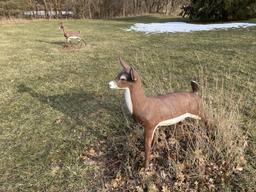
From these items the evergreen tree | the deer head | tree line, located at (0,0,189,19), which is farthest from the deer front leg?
tree line, located at (0,0,189,19)

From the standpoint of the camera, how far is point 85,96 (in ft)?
17.4

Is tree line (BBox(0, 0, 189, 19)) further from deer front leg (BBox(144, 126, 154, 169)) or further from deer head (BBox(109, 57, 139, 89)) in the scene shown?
deer front leg (BBox(144, 126, 154, 169))

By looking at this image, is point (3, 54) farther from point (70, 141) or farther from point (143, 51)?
point (70, 141)

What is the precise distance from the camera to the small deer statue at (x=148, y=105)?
2875mm

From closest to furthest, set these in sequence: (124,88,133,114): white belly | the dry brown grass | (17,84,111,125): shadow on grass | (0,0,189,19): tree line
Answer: (124,88,133,114): white belly → the dry brown grass → (17,84,111,125): shadow on grass → (0,0,189,19): tree line

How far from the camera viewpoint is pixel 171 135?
3.63 metres

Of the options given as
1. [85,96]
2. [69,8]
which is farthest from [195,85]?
[69,8]

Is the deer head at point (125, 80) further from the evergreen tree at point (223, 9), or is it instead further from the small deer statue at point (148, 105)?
the evergreen tree at point (223, 9)

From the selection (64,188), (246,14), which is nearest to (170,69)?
(64,188)

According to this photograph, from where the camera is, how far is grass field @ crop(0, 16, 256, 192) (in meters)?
3.43

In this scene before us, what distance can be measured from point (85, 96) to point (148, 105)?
251cm

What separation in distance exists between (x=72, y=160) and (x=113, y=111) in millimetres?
1234

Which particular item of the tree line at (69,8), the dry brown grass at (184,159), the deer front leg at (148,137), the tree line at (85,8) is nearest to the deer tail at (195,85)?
the dry brown grass at (184,159)

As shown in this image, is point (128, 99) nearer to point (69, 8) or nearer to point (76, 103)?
point (76, 103)
